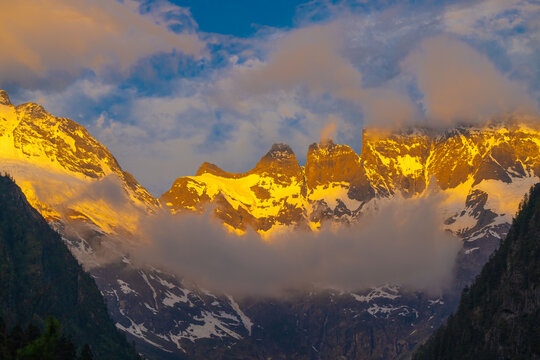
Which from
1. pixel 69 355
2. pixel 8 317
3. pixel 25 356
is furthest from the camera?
pixel 69 355

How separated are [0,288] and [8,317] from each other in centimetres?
386

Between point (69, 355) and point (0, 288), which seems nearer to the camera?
point (0, 288)

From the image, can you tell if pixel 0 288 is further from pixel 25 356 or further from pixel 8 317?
pixel 25 356

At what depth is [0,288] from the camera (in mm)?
113062

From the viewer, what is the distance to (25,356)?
465 ft

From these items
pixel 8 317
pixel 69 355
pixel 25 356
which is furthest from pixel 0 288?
pixel 69 355

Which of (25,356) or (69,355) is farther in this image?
(69,355)

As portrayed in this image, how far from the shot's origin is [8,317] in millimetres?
112750

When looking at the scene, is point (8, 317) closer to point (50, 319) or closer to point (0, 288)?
point (0, 288)

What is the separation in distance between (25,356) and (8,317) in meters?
31.4

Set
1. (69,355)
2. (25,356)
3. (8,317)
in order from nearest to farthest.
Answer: (8,317) → (25,356) → (69,355)

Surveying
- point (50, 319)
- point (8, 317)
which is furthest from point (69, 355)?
point (8, 317)

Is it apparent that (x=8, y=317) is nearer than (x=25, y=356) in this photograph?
Yes

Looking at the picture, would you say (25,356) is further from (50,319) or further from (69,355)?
(69,355)
